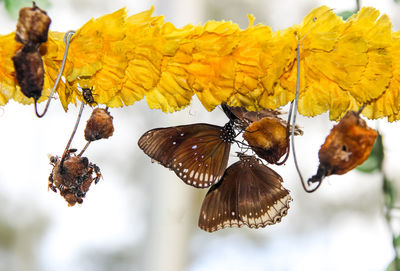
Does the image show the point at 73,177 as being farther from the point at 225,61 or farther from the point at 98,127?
the point at 225,61

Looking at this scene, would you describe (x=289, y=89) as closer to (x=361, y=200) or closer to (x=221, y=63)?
(x=221, y=63)

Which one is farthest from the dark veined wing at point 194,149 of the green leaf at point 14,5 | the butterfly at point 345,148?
the green leaf at point 14,5

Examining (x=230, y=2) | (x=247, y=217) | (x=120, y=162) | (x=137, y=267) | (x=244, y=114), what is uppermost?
(x=230, y=2)

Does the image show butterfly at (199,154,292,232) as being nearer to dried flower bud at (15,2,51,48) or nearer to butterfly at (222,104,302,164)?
butterfly at (222,104,302,164)

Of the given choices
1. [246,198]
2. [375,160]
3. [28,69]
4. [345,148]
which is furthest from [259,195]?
[375,160]

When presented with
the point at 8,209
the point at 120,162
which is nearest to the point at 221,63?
the point at 120,162

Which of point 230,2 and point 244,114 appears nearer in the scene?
point 244,114

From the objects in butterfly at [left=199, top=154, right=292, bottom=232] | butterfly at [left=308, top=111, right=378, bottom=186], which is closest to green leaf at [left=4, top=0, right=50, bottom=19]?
butterfly at [left=199, top=154, right=292, bottom=232]

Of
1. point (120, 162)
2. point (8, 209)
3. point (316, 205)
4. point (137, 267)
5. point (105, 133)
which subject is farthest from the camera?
point (8, 209)
